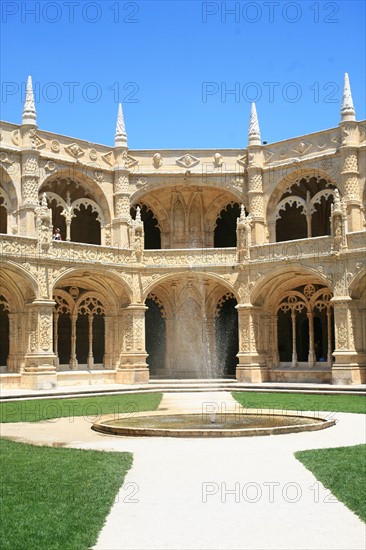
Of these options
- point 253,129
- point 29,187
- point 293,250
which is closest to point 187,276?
point 293,250

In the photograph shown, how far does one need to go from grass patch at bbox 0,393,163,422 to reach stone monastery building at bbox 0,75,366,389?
200 inches

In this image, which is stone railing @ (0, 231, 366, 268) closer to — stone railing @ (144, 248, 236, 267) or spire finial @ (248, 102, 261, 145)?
stone railing @ (144, 248, 236, 267)

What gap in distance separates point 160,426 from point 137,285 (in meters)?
17.8

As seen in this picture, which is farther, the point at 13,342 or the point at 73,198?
the point at 73,198

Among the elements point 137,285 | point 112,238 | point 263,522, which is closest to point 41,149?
point 112,238

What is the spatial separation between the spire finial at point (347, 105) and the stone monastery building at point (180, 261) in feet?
0.20

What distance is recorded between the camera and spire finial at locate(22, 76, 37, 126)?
30875 millimetres

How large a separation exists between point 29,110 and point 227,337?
1454cm

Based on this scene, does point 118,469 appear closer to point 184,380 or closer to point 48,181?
point 184,380

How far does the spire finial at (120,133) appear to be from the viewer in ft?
112

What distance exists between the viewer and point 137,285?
105 feet

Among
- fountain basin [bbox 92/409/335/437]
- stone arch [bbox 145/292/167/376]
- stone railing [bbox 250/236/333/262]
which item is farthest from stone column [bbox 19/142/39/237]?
fountain basin [bbox 92/409/335/437]

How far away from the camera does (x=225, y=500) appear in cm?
825

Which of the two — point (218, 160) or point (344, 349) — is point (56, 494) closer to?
point (344, 349)
